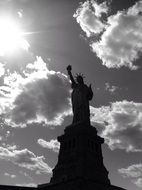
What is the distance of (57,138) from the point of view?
106ft

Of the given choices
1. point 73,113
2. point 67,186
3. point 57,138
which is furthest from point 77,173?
point 73,113

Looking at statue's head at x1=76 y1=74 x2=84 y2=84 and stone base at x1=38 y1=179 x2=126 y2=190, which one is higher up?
statue's head at x1=76 y1=74 x2=84 y2=84

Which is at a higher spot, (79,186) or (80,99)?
(80,99)

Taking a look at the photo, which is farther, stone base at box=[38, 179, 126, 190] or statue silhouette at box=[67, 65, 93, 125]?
statue silhouette at box=[67, 65, 93, 125]

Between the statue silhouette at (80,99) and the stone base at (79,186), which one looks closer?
the stone base at (79,186)

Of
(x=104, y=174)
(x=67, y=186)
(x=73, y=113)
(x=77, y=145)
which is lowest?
(x=67, y=186)

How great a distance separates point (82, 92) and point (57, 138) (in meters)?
6.25

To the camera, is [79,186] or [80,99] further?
[80,99]

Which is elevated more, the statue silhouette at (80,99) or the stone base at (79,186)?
the statue silhouette at (80,99)

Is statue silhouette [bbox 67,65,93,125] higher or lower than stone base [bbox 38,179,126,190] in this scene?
higher

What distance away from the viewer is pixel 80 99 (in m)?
34.1

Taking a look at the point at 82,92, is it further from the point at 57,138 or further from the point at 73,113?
the point at 57,138

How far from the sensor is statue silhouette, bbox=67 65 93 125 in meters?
33.0

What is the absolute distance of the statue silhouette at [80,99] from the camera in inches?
1300
